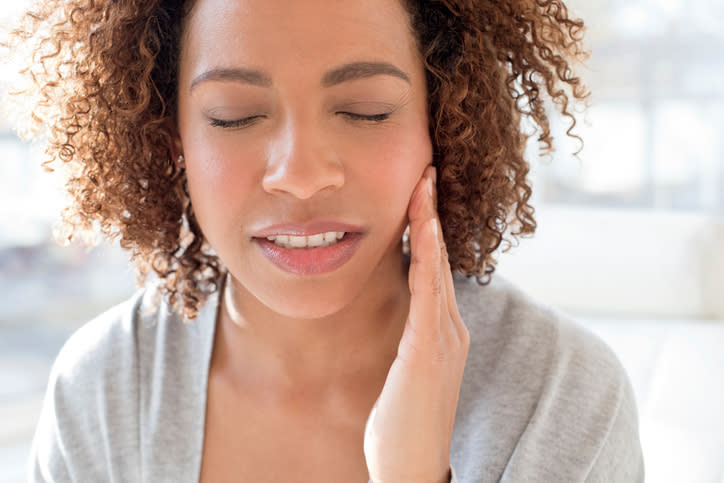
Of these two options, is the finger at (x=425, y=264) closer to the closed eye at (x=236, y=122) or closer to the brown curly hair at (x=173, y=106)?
the brown curly hair at (x=173, y=106)

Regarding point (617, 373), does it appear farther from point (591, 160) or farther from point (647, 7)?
point (647, 7)

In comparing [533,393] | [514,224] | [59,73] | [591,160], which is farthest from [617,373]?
[591,160]

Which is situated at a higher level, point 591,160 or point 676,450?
point 591,160

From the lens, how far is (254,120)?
3.70ft

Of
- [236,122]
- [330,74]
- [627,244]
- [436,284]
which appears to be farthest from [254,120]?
[627,244]

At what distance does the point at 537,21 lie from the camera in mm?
1352

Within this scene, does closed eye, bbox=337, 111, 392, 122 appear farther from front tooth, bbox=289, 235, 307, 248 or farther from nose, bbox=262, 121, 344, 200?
front tooth, bbox=289, 235, 307, 248

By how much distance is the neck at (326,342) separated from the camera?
1.35 meters

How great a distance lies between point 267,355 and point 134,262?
0.39m

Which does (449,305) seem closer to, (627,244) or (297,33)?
(297,33)

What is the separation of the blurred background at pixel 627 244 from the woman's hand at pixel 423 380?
81 centimetres

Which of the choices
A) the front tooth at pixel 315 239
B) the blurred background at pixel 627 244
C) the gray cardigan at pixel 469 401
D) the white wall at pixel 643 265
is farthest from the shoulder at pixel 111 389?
the white wall at pixel 643 265

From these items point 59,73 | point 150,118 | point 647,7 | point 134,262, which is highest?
point 647,7

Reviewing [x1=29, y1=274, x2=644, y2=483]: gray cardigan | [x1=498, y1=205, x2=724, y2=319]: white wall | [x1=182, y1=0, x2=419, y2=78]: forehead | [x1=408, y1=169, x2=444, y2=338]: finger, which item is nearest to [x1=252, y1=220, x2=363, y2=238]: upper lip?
[x1=408, y1=169, x2=444, y2=338]: finger
